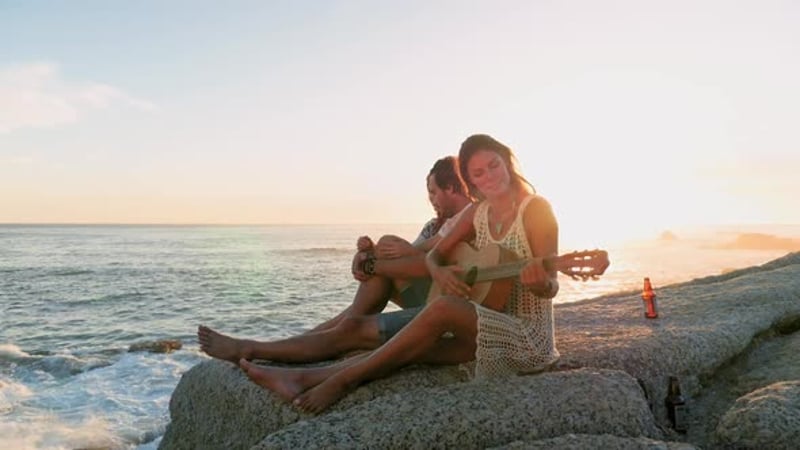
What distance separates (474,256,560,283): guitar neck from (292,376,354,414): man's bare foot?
1.14m

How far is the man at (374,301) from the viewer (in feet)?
16.1

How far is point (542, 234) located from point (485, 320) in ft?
2.14

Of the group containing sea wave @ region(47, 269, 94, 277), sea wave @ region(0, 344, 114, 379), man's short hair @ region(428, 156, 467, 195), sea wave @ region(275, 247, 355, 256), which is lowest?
sea wave @ region(0, 344, 114, 379)

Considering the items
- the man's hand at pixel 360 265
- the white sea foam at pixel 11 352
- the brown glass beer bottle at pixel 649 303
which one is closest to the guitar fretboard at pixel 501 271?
the man's hand at pixel 360 265

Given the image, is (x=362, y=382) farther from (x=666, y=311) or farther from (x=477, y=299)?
(x=666, y=311)

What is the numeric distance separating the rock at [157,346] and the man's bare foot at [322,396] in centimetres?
846

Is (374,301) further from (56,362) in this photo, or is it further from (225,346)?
(56,362)

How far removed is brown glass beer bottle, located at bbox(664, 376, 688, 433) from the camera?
4.62 metres

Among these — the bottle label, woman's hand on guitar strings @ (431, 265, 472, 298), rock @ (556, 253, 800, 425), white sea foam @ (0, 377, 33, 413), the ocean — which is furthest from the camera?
white sea foam @ (0, 377, 33, 413)

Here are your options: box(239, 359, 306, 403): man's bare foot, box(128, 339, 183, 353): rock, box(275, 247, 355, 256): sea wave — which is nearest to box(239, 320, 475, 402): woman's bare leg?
box(239, 359, 306, 403): man's bare foot

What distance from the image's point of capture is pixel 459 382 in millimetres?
4387

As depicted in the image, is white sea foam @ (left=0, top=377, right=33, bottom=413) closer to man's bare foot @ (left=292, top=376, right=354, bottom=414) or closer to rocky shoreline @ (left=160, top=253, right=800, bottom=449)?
rocky shoreline @ (left=160, top=253, right=800, bottom=449)

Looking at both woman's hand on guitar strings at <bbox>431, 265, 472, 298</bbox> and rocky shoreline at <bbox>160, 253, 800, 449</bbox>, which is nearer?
rocky shoreline at <bbox>160, 253, 800, 449</bbox>

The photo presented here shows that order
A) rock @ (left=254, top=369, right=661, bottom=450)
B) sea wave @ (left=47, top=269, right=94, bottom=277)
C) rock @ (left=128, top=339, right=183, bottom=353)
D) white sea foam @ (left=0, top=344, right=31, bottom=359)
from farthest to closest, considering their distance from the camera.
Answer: sea wave @ (left=47, top=269, right=94, bottom=277)
rock @ (left=128, top=339, right=183, bottom=353)
white sea foam @ (left=0, top=344, right=31, bottom=359)
rock @ (left=254, top=369, right=661, bottom=450)
